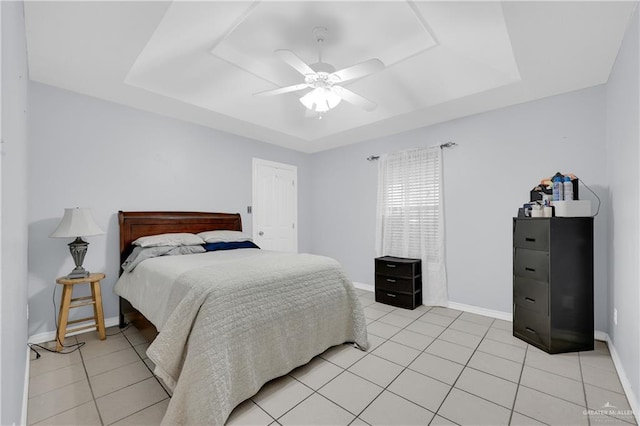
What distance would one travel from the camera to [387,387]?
2.01 m

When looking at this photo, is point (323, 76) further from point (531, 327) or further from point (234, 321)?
point (531, 327)

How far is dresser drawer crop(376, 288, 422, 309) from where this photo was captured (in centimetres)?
368

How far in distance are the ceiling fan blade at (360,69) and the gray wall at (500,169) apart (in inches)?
80.6

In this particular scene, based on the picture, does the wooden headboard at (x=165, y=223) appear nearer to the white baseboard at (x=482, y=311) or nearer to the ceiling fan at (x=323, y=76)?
the ceiling fan at (x=323, y=76)

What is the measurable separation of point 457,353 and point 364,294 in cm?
200

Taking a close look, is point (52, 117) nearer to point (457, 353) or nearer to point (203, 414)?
point (203, 414)

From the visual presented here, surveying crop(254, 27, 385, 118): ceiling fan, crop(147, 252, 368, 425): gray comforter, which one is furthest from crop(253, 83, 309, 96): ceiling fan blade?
crop(147, 252, 368, 425): gray comforter

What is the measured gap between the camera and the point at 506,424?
64.8 inches

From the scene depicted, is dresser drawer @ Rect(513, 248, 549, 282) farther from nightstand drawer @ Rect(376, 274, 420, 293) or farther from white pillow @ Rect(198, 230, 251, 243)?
white pillow @ Rect(198, 230, 251, 243)

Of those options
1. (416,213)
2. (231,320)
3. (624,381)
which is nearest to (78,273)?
(231,320)

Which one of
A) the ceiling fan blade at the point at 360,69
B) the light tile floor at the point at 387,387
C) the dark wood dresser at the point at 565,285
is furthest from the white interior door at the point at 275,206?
the dark wood dresser at the point at 565,285

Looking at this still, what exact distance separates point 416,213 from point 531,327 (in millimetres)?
1843

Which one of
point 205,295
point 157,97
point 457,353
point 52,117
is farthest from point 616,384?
point 52,117

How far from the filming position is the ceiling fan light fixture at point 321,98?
2455 mm
